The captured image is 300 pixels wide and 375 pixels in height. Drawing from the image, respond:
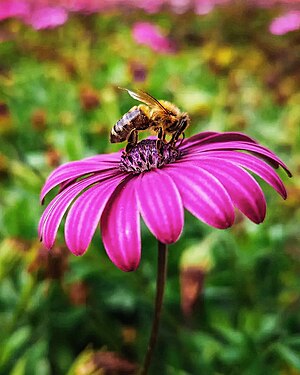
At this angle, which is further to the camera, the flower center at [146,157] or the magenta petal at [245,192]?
the flower center at [146,157]

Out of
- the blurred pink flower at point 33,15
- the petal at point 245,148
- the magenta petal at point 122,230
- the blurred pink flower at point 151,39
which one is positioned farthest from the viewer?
the blurred pink flower at point 33,15

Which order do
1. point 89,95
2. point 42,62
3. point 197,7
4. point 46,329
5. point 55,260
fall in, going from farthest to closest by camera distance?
point 197,7 < point 42,62 < point 89,95 < point 46,329 < point 55,260

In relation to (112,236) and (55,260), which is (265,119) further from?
(112,236)

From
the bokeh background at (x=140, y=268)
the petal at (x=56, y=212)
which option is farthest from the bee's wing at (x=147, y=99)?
the bokeh background at (x=140, y=268)

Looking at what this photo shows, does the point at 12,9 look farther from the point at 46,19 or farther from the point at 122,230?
the point at 122,230

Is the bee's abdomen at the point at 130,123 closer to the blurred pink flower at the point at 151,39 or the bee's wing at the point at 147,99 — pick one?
the bee's wing at the point at 147,99

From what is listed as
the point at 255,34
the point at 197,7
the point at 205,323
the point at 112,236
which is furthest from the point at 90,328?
the point at 197,7

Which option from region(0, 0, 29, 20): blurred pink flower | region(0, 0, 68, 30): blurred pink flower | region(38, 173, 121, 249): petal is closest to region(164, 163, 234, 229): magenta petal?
region(38, 173, 121, 249): petal

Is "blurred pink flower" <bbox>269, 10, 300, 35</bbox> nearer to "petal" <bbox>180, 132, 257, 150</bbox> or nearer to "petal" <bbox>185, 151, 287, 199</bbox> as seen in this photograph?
"petal" <bbox>180, 132, 257, 150</bbox>
